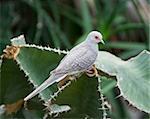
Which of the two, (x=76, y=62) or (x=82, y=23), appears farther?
(x=82, y=23)

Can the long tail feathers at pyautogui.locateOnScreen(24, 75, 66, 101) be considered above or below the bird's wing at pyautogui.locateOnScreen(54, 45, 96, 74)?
below

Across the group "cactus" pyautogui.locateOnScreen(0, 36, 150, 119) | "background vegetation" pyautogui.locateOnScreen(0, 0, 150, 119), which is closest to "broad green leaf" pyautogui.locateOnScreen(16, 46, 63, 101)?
"cactus" pyautogui.locateOnScreen(0, 36, 150, 119)

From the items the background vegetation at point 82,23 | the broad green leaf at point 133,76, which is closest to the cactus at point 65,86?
the broad green leaf at point 133,76

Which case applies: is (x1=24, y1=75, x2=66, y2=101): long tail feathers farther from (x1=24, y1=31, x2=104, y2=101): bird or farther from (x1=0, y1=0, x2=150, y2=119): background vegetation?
(x1=0, y1=0, x2=150, y2=119): background vegetation

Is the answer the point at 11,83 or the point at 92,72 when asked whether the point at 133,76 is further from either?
the point at 11,83

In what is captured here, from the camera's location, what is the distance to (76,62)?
2.60ft

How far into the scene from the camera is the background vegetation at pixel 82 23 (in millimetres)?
1644

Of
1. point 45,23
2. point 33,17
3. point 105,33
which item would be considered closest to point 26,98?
point 105,33

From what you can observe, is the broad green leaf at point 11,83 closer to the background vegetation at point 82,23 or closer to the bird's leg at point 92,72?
the bird's leg at point 92,72

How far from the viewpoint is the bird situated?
0.78m

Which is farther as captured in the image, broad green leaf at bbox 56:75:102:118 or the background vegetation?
the background vegetation

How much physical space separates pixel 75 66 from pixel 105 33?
875 millimetres

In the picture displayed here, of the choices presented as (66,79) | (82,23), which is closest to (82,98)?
(66,79)

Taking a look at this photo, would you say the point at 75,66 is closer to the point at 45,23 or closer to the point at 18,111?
the point at 18,111
